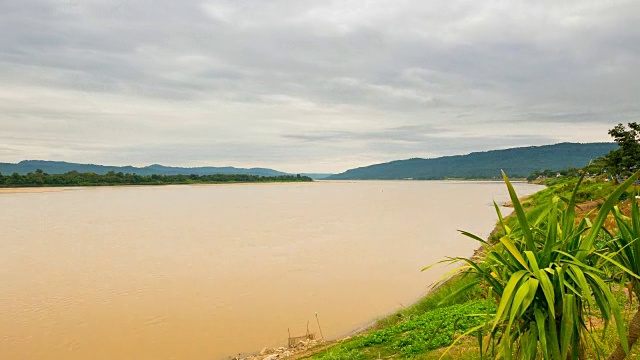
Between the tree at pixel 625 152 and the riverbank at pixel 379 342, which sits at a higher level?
the tree at pixel 625 152

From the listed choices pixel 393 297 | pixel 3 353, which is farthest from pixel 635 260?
pixel 3 353

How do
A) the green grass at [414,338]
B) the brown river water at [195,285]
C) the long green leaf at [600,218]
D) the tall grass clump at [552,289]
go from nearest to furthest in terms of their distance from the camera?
1. the tall grass clump at [552,289]
2. the long green leaf at [600,218]
3. the green grass at [414,338]
4. the brown river water at [195,285]

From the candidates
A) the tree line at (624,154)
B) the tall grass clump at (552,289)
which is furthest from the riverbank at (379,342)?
the tree line at (624,154)

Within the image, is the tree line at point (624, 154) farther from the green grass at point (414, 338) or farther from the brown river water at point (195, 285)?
the green grass at point (414, 338)

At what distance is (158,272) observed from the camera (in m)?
21.2

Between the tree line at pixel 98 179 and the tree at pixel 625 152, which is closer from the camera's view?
the tree at pixel 625 152

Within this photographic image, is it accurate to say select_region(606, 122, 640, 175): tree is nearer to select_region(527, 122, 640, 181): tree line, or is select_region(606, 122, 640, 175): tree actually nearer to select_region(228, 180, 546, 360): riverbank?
select_region(527, 122, 640, 181): tree line

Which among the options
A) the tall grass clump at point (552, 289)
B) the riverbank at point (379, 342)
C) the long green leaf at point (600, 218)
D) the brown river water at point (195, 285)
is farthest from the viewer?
the brown river water at point (195, 285)

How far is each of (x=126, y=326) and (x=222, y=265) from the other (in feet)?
28.3

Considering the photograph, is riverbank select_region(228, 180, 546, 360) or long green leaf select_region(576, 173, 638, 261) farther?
riverbank select_region(228, 180, 546, 360)

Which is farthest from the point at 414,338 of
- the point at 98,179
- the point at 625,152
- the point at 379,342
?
the point at 98,179

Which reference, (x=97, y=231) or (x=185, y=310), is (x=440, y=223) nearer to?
(x=185, y=310)

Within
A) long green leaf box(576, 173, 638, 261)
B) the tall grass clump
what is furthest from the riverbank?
long green leaf box(576, 173, 638, 261)

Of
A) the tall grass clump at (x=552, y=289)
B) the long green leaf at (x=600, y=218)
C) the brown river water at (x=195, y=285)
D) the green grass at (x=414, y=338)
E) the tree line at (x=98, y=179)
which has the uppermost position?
the tree line at (x=98, y=179)
